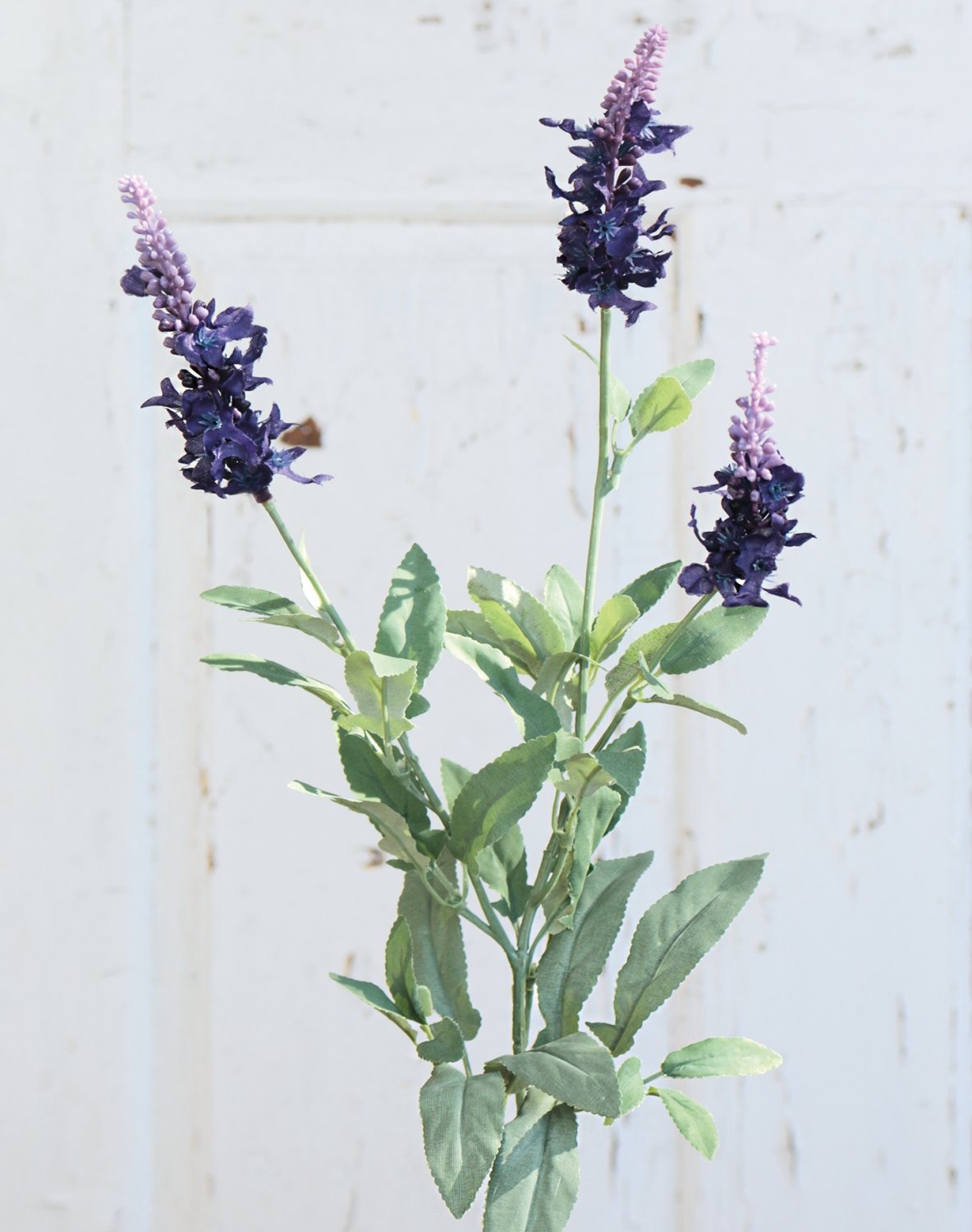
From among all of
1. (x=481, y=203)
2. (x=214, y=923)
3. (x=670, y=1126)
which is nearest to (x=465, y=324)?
(x=481, y=203)

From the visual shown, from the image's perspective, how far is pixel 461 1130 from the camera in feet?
1.28

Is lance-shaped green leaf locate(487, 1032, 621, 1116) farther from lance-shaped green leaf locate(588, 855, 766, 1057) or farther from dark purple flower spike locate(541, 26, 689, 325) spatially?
dark purple flower spike locate(541, 26, 689, 325)

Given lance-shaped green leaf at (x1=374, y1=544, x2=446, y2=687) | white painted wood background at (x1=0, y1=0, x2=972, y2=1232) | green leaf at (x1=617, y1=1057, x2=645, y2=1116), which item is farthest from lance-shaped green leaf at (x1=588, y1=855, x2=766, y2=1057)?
white painted wood background at (x1=0, y1=0, x2=972, y2=1232)

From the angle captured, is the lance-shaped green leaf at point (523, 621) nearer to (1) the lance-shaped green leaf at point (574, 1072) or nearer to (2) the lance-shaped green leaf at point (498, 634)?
(2) the lance-shaped green leaf at point (498, 634)

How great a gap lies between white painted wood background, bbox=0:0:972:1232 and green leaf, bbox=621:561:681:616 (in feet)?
1.23

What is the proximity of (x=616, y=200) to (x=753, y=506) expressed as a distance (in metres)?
0.10

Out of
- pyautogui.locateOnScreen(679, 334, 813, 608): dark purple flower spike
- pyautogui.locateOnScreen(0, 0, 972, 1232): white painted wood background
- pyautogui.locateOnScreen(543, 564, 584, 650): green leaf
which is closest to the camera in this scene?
pyautogui.locateOnScreen(679, 334, 813, 608): dark purple flower spike

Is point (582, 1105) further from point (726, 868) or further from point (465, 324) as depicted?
point (465, 324)

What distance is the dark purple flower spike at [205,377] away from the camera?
36 centimetres

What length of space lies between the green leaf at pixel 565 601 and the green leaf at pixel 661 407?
65 mm

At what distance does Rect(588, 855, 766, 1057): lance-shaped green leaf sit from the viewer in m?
0.44

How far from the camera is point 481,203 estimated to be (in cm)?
81

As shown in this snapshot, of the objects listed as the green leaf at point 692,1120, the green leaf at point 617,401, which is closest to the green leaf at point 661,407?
the green leaf at point 617,401

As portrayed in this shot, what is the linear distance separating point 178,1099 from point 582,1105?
1.74 ft
